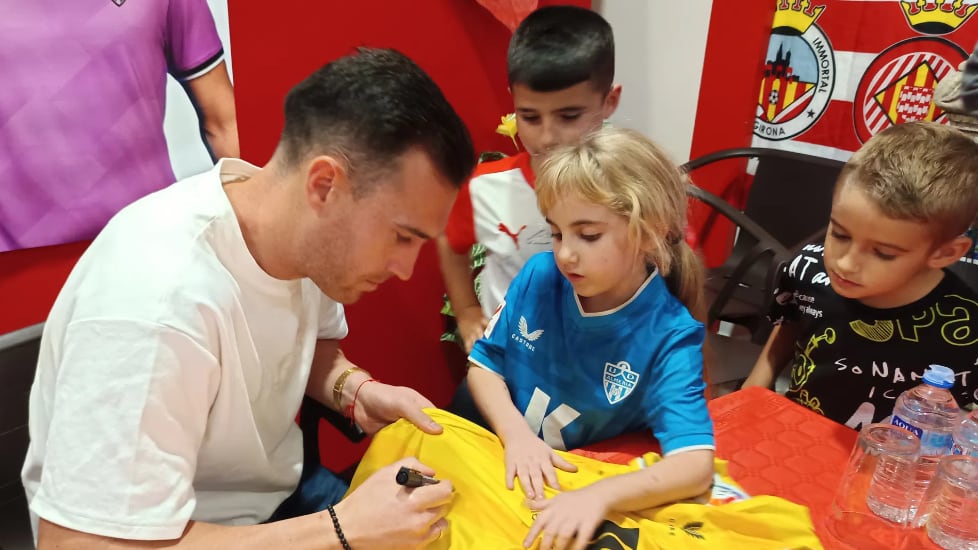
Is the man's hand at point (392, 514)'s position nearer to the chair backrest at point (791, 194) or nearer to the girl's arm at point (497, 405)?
the girl's arm at point (497, 405)

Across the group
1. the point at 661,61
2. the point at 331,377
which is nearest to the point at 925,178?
the point at 331,377

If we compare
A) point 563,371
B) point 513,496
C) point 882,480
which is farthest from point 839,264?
point 513,496

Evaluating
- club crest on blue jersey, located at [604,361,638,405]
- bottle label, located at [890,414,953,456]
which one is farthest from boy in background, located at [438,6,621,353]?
bottle label, located at [890,414,953,456]

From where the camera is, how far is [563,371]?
128 centimetres

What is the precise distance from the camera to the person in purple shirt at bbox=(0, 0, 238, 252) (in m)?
1.40

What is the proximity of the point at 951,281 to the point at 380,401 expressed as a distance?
1.19m

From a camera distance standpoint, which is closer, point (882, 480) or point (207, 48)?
point (882, 480)

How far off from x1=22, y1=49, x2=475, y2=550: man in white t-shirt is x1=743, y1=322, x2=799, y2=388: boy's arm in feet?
2.87

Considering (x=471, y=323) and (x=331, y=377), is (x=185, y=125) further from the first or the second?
(x=471, y=323)

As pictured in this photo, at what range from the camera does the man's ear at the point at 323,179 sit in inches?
38.1

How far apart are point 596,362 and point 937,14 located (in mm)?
1861

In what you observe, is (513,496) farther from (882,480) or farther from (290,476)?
(882,480)

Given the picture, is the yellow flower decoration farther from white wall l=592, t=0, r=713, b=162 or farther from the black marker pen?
the black marker pen

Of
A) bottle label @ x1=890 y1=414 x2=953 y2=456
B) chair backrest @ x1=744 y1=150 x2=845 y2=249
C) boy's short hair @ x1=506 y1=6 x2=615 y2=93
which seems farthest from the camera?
chair backrest @ x1=744 y1=150 x2=845 y2=249
